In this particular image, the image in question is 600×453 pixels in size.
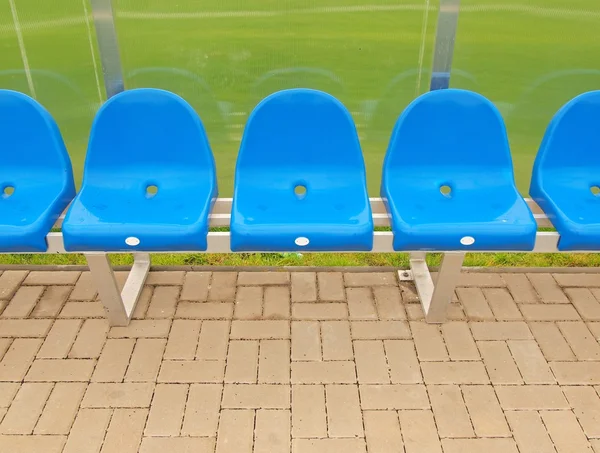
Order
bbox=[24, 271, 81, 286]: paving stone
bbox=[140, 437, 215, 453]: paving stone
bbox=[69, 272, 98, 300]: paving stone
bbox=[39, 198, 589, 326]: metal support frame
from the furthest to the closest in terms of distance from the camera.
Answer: bbox=[24, 271, 81, 286]: paving stone → bbox=[69, 272, 98, 300]: paving stone → bbox=[39, 198, 589, 326]: metal support frame → bbox=[140, 437, 215, 453]: paving stone

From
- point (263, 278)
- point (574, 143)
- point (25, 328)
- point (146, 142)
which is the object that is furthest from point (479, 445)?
point (25, 328)

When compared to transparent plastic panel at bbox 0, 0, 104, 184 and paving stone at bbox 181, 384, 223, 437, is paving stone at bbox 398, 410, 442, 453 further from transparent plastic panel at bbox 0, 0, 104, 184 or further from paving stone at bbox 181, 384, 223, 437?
transparent plastic panel at bbox 0, 0, 104, 184

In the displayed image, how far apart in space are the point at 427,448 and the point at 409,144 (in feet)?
4.42

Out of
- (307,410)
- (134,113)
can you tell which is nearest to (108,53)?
(134,113)

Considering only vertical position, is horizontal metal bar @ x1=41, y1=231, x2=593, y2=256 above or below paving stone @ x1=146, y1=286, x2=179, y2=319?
above

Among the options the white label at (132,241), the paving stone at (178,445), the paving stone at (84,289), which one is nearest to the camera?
the paving stone at (178,445)

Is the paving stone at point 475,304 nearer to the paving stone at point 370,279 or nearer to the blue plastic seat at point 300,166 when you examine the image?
the paving stone at point 370,279

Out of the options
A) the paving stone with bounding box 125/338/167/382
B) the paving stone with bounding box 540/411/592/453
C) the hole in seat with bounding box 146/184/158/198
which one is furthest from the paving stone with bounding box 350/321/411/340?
the hole in seat with bounding box 146/184/158/198

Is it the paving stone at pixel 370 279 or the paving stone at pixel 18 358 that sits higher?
the paving stone at pixel 370 279

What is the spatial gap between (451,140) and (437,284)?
0.70 metres

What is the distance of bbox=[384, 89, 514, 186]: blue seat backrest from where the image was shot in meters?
2.62

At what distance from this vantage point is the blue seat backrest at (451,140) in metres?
2.62

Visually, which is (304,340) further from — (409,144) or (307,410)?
(409,144)

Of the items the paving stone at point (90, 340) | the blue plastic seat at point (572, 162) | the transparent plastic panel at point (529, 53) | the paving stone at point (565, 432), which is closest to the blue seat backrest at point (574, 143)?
the blue plastic seat at point (572, 162)
